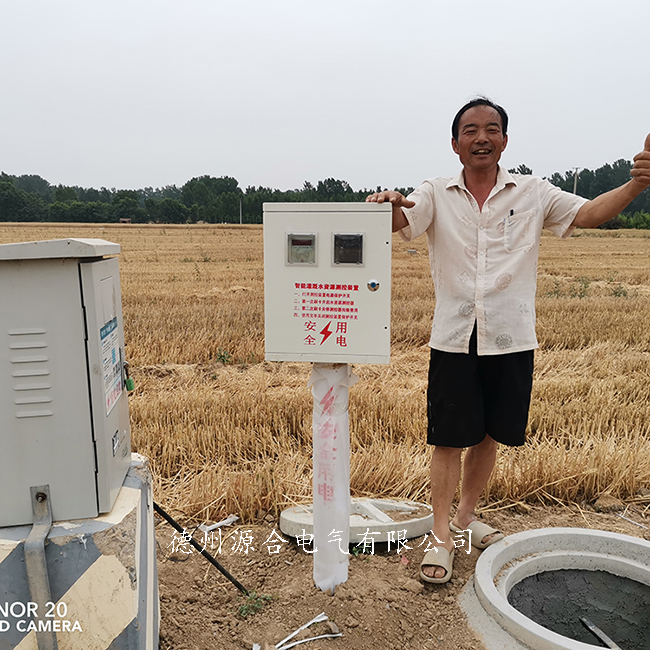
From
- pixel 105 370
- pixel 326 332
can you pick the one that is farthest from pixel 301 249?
pixel 105 370

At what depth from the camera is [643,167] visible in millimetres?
2605

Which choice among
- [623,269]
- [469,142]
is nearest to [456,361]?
[469,142]

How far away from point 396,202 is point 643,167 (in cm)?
109

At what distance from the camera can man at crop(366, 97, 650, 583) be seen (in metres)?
2.76

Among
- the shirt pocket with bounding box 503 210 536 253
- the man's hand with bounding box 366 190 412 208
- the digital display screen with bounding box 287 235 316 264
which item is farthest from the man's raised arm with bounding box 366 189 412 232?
the shirt pocket with bounding box 503 210 536 253

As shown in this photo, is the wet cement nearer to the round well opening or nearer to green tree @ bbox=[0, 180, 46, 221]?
the round well opening

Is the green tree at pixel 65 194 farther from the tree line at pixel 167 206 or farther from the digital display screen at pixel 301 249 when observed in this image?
the digital display screen at pixel 301 249

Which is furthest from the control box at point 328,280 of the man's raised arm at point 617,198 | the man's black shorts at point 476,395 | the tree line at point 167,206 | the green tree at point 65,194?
the green tree at point 65,194

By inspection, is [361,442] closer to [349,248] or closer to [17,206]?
[349,248]

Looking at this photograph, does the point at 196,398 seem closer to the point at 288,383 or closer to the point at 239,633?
the point at 288,383

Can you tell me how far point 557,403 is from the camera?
525cm

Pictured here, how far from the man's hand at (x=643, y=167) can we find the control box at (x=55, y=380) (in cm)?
223

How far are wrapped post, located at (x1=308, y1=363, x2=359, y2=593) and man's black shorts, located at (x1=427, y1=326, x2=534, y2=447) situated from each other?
562 millimetres

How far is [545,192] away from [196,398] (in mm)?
3542
